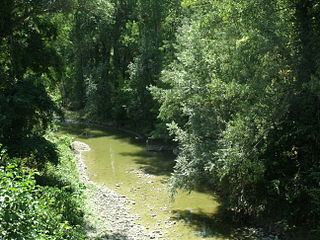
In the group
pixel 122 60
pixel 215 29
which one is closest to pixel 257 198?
pixel 215 29

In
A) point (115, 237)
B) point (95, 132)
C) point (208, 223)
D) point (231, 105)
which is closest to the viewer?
point (115, 237)

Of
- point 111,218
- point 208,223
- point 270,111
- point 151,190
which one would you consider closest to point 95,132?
point 151,190

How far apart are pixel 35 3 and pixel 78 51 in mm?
27961

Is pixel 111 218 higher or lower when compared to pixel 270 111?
lower

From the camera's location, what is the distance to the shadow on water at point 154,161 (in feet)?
69.1

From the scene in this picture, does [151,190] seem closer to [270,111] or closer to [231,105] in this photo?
[231,105]

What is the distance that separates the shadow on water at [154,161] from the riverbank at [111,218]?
4150 millimetres

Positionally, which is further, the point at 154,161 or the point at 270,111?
the point at 154,161

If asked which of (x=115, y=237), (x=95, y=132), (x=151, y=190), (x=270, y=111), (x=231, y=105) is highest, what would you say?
(x=231, y=105)

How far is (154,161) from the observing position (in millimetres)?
23328

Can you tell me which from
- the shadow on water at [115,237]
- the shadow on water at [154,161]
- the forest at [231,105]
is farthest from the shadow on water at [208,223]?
the shadow on water at [154,161]

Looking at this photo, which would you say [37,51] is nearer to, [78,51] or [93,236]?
[93,236]

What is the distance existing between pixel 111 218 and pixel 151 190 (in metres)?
4.01

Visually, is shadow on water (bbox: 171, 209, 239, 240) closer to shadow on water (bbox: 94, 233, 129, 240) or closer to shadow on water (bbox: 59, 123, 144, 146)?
shadow on water (bbox: 94, 233, 129, 240)
